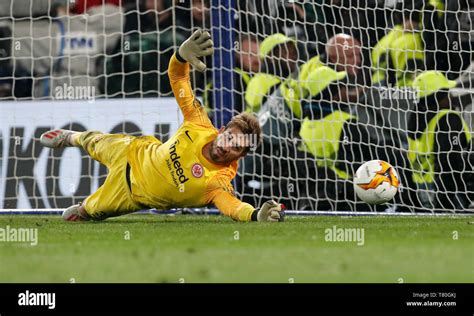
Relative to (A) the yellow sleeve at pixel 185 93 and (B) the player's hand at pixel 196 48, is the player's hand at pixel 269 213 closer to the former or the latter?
(A) the yellow sleeve at pixel 185 93

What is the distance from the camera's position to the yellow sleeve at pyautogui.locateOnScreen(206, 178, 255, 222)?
7750 millimetres

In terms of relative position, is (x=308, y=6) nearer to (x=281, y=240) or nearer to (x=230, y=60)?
(x=230, y=60)

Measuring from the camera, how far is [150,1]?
10789 millimetres

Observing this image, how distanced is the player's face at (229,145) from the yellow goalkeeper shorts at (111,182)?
2.46 ft

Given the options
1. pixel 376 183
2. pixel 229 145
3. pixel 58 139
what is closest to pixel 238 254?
pixel 229 145

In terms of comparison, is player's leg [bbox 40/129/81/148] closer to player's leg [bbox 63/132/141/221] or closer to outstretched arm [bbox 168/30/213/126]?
player's leg [bbox 63/132/141/221]

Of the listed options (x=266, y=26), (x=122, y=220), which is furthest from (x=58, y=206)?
(x=266, y=26)

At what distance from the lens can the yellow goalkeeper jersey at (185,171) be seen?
25.6 ft

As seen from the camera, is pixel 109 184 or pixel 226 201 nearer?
pixel 226 201

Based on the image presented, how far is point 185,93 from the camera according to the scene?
314 inches

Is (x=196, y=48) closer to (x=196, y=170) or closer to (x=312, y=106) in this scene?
(x=196, y=170)

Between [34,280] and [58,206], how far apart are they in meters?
5.55

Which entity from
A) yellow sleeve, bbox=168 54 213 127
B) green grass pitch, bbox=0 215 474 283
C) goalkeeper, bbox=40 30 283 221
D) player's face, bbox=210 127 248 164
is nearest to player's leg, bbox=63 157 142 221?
goalkeeper, bbox=40 30 283 221

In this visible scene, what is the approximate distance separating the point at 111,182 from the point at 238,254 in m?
2.63
